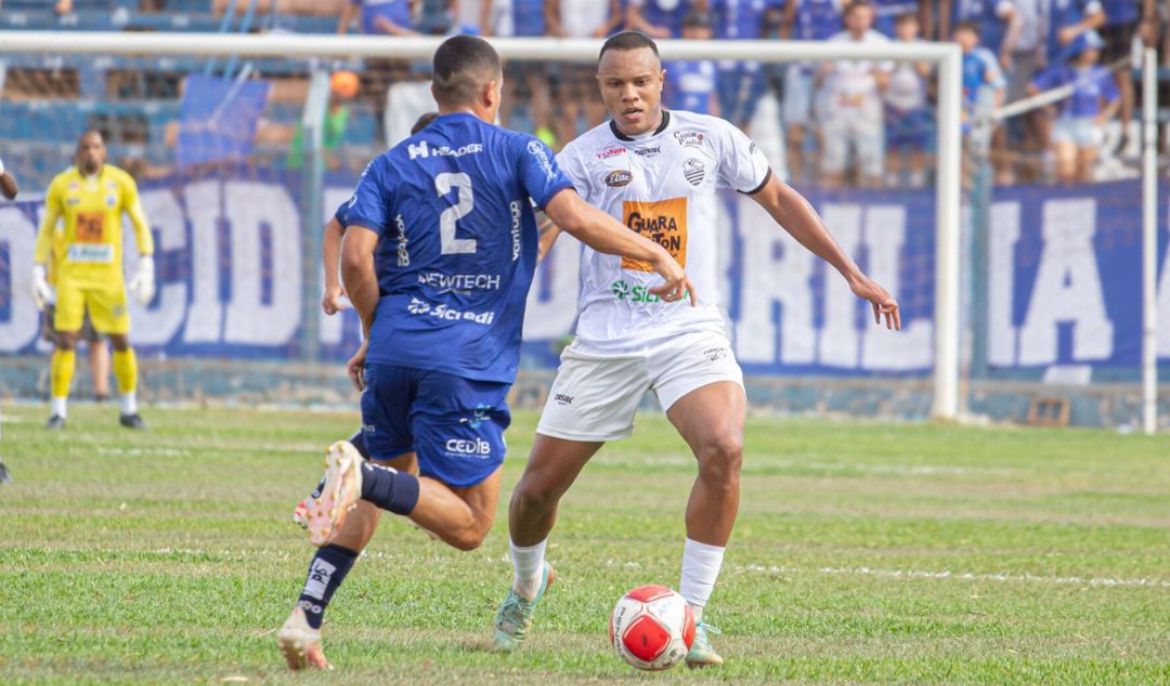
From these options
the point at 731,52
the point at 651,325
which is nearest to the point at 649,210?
the point at 651,325

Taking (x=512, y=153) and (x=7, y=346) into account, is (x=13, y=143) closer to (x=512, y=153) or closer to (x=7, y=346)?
(x=7, y=346)

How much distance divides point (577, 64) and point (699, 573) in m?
16.6

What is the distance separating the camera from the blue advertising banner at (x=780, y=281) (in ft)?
70.0

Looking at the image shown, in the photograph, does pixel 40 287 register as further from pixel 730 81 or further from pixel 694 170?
pixel 694 170

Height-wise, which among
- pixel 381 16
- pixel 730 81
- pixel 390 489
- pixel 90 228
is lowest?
pixel 390 489

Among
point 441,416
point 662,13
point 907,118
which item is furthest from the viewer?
point 662,13

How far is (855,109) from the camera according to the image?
2273cm

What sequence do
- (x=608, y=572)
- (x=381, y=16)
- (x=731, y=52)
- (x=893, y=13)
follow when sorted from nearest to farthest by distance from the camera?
(x=608, y=572) → (x=731, y=52) → (x=381, y=16) → (x=893, y=13)

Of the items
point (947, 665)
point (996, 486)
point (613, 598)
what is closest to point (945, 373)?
point (996, 486)

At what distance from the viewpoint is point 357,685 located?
572 centimetres

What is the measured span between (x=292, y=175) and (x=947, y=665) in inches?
640

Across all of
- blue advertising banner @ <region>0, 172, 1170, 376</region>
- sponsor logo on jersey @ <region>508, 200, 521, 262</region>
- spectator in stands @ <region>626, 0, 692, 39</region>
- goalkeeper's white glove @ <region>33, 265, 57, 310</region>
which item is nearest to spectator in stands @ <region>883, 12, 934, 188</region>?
blue advertising banner @ <region>0, 172, 1170, 376</region>

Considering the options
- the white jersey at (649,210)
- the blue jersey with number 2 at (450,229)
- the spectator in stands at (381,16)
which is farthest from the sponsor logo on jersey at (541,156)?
the spectator in stands at (381,16)

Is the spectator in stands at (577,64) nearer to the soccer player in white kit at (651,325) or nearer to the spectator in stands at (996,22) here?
the spectator in stands at (996,22)
